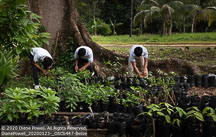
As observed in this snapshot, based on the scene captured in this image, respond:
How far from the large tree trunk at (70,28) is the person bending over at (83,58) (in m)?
0.75

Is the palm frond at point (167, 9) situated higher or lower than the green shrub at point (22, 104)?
higher

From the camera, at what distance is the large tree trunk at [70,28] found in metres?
7.49

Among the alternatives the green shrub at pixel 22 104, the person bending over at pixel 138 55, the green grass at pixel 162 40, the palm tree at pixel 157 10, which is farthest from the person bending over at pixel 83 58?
the palm tree at pixel 157 10

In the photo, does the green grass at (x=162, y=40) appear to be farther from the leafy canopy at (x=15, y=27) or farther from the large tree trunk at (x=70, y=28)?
the leafy canopy at (x=15, y=27)

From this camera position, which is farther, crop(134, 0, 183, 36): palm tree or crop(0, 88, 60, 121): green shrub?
crop(134, 0, 183, 36): palm tree

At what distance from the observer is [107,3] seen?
31.6m

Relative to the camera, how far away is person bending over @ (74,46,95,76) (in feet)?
20.4

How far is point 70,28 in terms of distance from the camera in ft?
24.8

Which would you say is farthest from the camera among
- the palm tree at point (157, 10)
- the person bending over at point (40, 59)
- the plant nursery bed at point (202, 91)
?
the palm tree at point (157, 10)

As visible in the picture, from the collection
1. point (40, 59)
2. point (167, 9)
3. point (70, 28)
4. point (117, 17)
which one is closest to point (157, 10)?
point (167, 9)

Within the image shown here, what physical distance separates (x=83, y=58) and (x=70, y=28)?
4.25 feet

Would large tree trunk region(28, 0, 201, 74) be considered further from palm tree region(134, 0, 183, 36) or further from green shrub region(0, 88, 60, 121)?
palm tree region(134, 0, 183, 36)

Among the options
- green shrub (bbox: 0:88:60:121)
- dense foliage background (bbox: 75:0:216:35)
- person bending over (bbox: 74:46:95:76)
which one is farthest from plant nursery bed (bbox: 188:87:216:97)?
dense foliage background (bbox: 75:0:216:35)

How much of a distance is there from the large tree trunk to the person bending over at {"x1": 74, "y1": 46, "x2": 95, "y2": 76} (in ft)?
2.47
